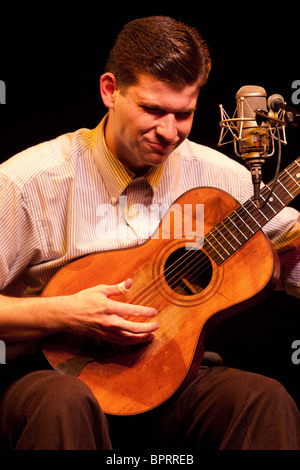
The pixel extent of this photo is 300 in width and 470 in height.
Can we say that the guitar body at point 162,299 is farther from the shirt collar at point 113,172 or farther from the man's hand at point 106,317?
the shirt collar at point 113,172

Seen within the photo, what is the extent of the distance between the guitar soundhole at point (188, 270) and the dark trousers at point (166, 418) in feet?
1.03

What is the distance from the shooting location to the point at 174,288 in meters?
1.99

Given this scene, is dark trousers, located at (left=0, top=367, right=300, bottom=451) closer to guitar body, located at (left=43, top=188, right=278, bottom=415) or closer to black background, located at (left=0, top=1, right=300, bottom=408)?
guitar body, located at (left=43, top=188, right=278, bottom=415)

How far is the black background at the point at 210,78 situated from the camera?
2521mm

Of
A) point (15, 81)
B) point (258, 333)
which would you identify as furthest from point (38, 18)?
point (258, 333)

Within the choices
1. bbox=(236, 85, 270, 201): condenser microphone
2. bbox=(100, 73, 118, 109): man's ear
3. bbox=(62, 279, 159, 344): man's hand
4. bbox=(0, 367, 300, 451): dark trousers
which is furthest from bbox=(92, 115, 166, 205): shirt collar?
bbox=(0, 367, 300, 451): dark trousers

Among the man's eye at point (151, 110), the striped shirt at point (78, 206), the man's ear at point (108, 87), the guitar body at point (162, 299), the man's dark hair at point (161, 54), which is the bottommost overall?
the guitar body at point (162, 299)

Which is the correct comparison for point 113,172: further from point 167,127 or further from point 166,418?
point 166,418

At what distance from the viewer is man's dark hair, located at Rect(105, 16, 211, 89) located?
6.16 ft

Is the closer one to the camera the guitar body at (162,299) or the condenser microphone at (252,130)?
the condenser microphone at (252,130)

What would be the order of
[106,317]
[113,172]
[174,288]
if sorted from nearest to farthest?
[106,317] < [174,288] < [113,172]

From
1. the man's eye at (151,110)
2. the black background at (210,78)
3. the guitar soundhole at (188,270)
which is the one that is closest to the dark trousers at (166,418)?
the guitar soundhole at (188,270)

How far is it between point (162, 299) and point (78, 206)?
0.48 metres

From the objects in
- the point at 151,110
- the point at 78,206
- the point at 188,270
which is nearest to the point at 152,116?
the point at 151,110
